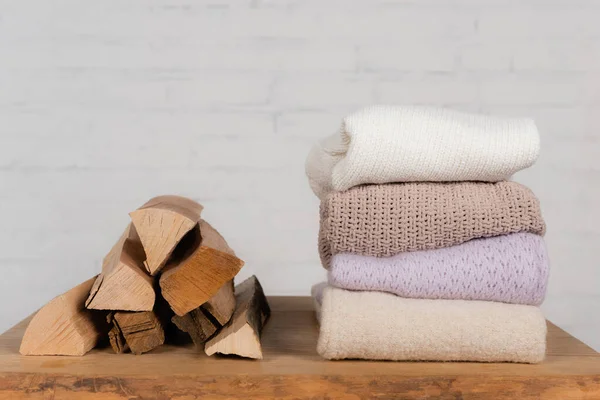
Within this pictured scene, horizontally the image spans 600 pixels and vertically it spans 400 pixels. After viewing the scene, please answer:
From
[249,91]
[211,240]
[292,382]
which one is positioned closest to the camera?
[292,382]

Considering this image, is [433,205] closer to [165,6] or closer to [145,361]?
[145,361]

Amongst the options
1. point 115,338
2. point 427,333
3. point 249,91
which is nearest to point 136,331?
point 115,338

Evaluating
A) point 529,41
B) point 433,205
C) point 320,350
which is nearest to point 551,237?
point 529,41

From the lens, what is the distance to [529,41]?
1.59 metres

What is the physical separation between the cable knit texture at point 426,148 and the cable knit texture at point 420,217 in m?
0.02

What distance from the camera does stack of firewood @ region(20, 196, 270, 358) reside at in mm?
852

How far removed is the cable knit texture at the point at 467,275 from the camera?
86 cm

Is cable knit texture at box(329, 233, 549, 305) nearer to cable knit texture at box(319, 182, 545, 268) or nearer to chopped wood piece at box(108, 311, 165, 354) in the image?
cable knit texture at box(319, 182, 545, 268)

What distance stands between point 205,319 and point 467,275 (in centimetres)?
34

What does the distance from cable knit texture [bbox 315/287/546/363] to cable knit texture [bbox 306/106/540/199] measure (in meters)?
0.17

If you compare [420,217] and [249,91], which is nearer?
[420,217]

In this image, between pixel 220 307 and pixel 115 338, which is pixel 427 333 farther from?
pixel 115 338

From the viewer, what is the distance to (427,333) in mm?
833

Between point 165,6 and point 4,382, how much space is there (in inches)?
40.7
